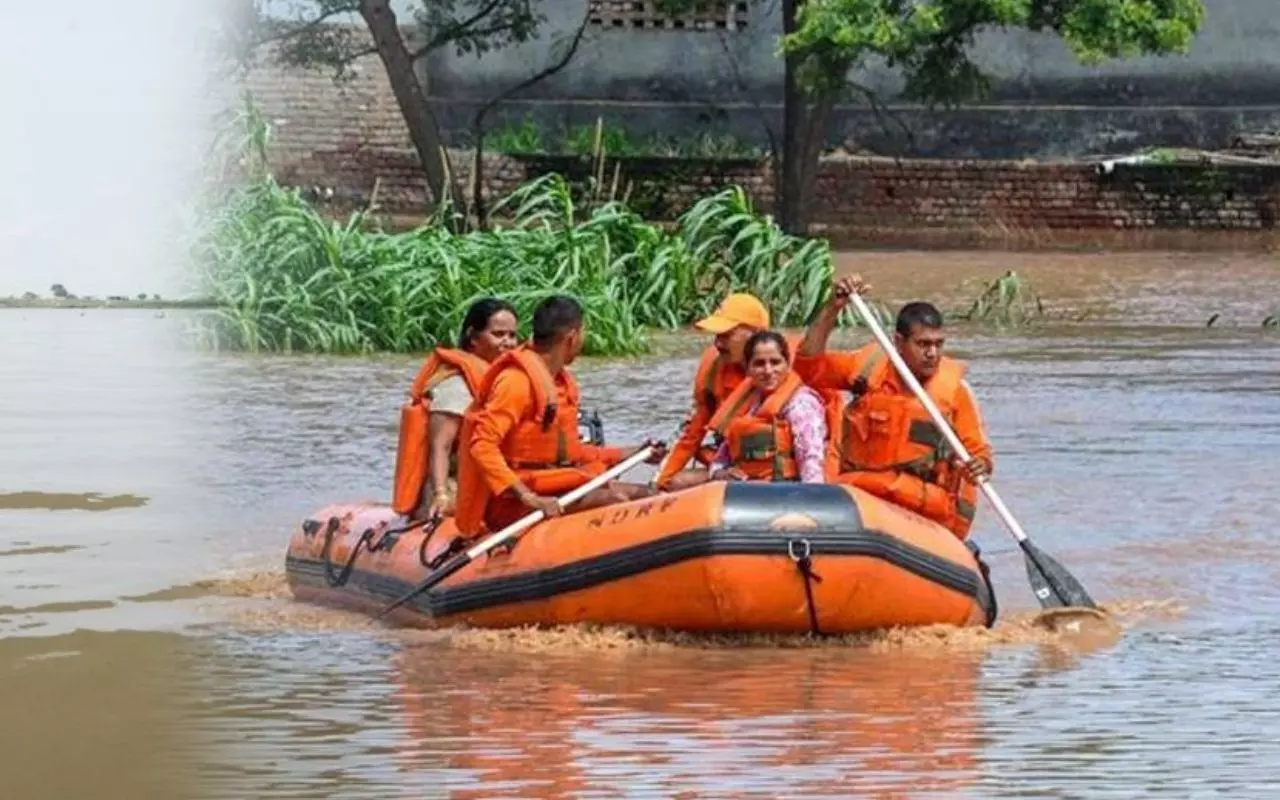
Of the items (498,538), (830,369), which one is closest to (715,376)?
(830,369)

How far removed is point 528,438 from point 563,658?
94 cm

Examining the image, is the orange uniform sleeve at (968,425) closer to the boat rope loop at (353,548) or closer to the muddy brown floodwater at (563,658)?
the muddy brown floodwater at (563,658)

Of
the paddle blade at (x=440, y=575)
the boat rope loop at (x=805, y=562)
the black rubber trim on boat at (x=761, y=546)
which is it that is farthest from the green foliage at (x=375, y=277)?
the boat rope loop at (x=805, y=562)

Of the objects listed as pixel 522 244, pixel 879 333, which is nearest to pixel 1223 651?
pixel 879 333

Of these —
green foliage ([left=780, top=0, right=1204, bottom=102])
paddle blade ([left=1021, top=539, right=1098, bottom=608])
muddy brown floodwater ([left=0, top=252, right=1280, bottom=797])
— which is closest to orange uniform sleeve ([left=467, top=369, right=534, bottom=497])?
muddy brown floodwater ([left=0, top=252, right=1280, bottom=797])

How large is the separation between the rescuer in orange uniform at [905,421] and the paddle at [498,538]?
0.69 m

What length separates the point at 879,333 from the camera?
9.93 meters

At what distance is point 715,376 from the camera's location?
10.1 meters

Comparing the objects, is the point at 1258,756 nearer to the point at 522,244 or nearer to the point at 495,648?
the point at 495,648

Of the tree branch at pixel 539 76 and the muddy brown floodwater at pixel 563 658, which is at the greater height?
the tree branch at pixel 539 76

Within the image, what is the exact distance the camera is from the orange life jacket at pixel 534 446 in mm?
9727

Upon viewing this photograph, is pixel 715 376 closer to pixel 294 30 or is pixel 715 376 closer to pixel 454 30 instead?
pixel 454 30

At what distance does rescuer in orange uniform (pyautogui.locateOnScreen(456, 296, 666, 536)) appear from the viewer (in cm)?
966

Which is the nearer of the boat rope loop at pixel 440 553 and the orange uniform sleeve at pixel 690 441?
the boat rope loop at pixel 440 553
